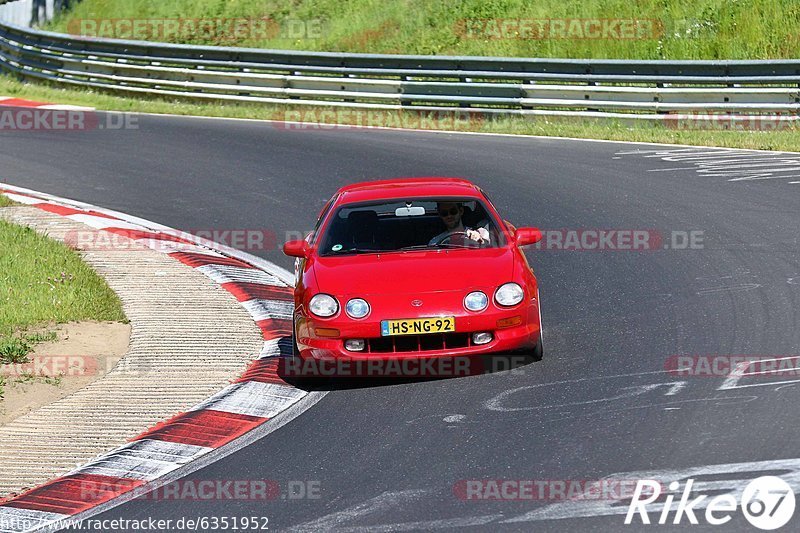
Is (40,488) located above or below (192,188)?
below

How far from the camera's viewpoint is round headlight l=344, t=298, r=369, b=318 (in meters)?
8.09

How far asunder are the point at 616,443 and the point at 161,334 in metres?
4.28

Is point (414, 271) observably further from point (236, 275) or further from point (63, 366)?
point (236, 275)

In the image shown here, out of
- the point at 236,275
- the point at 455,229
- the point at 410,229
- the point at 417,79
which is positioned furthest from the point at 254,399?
the point at 417,79

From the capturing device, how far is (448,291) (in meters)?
8.11

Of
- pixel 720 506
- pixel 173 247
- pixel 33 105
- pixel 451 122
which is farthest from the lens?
pixel 33 105

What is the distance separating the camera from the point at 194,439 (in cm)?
724

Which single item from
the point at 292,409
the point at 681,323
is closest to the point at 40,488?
the point at 292,409

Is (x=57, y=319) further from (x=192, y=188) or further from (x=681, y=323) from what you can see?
(x=192, y=188)

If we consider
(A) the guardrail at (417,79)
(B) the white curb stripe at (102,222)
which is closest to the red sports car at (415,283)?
(B) the white curb stripe at (102,222)

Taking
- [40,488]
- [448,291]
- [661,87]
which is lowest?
[40,488]

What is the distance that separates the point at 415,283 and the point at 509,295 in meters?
0.64

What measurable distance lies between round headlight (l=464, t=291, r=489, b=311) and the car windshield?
2.84ft

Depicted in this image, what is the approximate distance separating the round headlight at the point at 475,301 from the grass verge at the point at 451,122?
32.1ft
